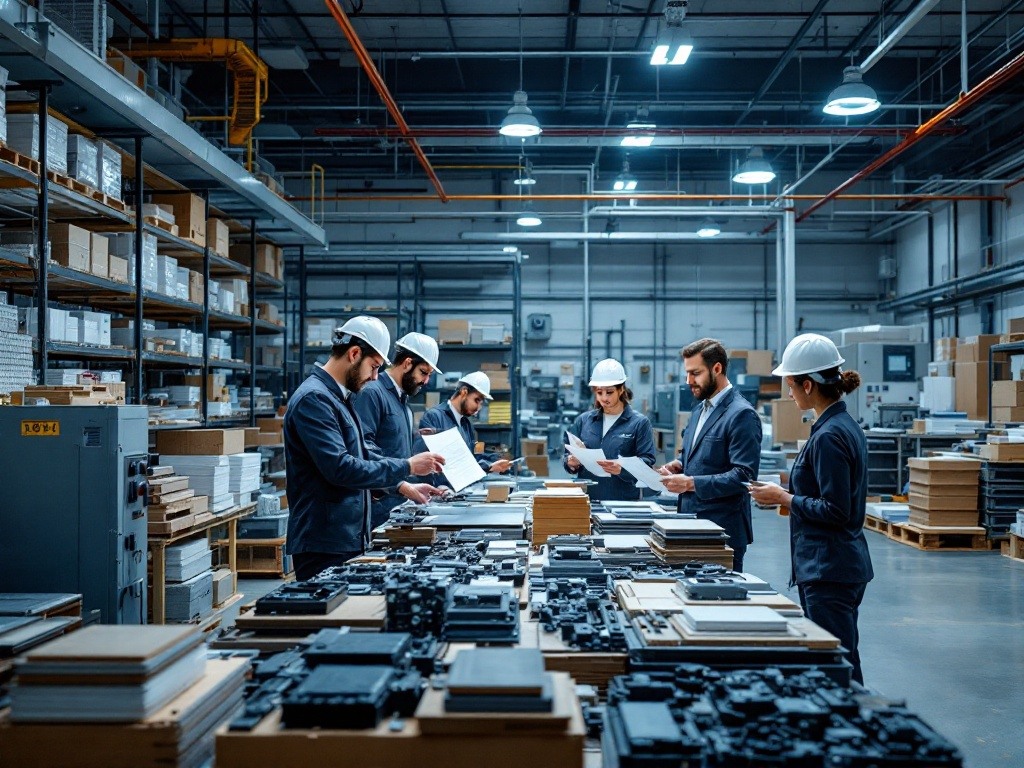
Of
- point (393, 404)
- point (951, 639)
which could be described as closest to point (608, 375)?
point (393, 404)

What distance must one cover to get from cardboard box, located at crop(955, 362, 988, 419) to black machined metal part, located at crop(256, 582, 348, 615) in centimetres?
1038

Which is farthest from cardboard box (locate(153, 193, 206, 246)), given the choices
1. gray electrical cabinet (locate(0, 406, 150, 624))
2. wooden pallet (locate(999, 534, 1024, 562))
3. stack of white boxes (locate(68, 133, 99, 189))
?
wooden pallet (locate(999, 534, 1024, 562))

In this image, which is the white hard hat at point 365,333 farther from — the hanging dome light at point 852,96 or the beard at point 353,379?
the hanging dome light at point 852,96

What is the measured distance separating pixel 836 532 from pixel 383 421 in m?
2.63

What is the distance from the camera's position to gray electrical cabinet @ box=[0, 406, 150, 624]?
3.09 meters

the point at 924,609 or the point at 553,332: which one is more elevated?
the point at 553,332

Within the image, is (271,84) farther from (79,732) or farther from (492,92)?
(79,732)

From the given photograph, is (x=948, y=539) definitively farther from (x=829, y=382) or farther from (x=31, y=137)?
(x=31, y=137)

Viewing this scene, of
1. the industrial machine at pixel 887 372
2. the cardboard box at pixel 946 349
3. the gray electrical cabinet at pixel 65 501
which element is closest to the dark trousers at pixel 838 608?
the gray electrical cabinet at pixel 65 501

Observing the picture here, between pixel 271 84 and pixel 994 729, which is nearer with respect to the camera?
pixel 994 729

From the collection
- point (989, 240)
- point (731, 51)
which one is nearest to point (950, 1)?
Result: point (731, 51)

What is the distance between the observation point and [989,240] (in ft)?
38.5

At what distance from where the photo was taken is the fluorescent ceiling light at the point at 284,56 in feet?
28.6

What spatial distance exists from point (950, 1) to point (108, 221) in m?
9.09
